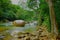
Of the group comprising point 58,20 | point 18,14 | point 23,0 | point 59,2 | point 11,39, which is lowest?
point 11,39

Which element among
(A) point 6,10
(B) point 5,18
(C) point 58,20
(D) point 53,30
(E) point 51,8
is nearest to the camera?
(E) point 51,8

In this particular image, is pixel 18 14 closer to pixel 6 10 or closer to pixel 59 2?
pixel 6 10

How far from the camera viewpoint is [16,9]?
25.1 meters

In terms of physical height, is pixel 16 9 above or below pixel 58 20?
above

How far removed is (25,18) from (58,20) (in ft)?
55.6

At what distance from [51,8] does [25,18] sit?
59.1 ft

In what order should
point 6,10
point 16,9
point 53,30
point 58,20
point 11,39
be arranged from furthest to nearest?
1. point 16,9
2. point 6,10
3. point 11,39
4. point 58,20
5. point 53,30

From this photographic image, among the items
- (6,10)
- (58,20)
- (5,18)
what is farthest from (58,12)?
(6,10)

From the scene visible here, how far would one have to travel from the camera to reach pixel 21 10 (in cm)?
2594

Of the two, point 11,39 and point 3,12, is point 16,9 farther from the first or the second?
point 11,39

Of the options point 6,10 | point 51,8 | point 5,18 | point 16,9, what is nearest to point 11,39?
point 51,8

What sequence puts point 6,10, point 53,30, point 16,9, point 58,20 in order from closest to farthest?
point 53,30
point 58,20
point 6,10
point 16,9

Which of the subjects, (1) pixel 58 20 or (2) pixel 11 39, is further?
(2) pixel 11 39

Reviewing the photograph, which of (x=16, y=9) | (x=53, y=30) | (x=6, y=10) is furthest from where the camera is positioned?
(x=16, y=9)
